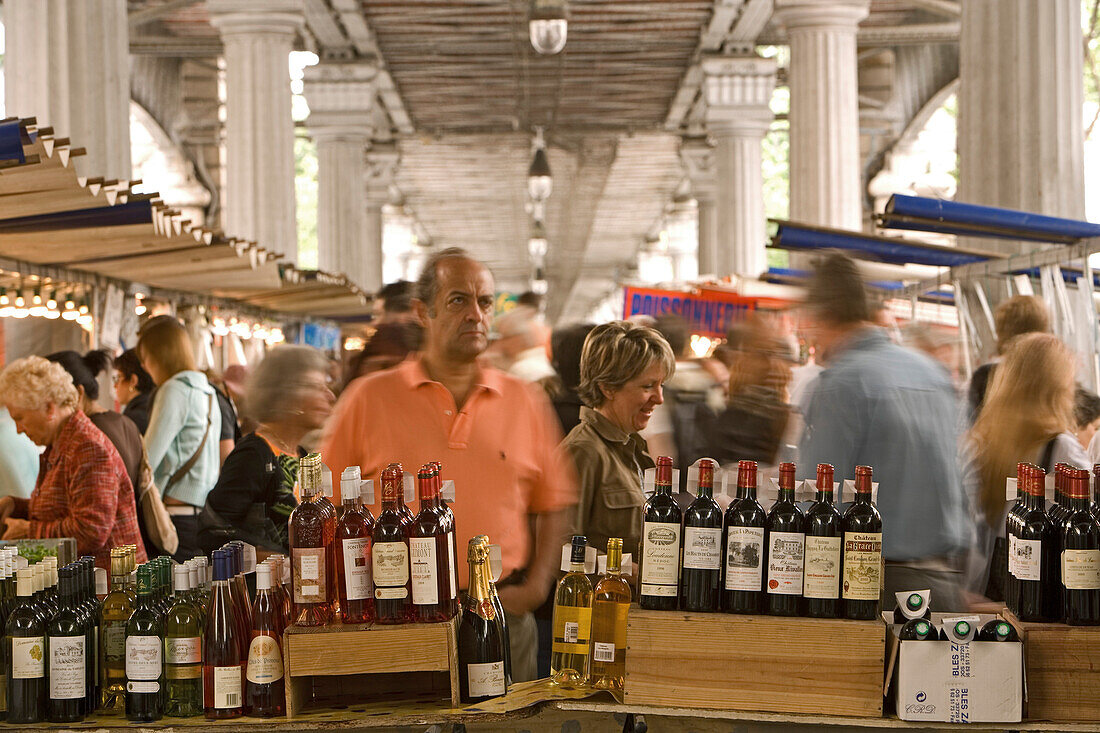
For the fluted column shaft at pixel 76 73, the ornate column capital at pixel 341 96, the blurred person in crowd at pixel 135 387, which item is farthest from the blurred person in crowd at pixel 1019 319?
the ornate column capital at pixel 341 96

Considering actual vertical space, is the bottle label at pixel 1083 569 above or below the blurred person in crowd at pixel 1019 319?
below

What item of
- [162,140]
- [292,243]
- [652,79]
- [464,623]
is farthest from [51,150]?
[162,140]

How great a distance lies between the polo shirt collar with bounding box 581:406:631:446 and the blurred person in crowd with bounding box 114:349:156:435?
Answer: 3.67 m

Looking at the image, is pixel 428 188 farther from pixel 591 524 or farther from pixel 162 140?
pixel 591 524

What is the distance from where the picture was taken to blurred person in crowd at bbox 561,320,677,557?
463 centimetres

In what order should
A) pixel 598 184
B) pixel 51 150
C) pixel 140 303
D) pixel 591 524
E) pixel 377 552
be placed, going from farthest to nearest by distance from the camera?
1. pixel 598 184
2. pixel 140 303
3. pixel 51 150
4. pixel 591 524
5. pixel 377 552

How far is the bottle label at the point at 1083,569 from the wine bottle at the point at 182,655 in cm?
242

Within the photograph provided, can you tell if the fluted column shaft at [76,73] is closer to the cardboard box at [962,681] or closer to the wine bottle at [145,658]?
the wine bottle at [145,658]

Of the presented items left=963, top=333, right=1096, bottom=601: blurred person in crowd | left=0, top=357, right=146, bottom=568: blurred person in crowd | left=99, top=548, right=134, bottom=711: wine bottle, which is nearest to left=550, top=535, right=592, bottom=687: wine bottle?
left=99, top=548, right=134, bottom=711: wine bottle

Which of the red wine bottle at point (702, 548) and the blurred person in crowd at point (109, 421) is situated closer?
the red wine bottle at point (702, 548)

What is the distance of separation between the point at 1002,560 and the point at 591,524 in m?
1.65

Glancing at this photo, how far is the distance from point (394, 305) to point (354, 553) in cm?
296

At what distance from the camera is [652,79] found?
22.9m

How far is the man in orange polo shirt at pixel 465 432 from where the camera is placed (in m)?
4.05
